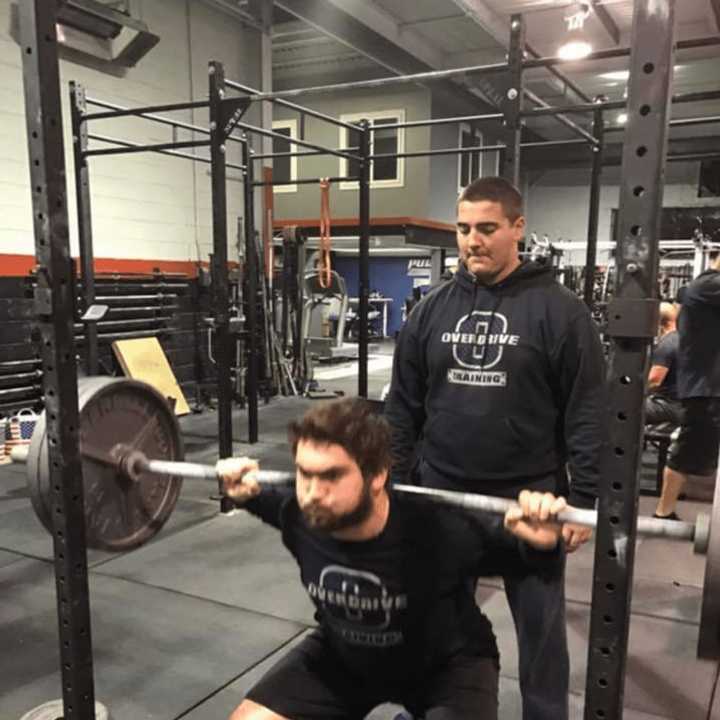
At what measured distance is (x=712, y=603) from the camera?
3.24 ft

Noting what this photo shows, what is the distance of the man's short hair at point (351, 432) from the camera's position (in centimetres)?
135

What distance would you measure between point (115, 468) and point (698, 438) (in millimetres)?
2674

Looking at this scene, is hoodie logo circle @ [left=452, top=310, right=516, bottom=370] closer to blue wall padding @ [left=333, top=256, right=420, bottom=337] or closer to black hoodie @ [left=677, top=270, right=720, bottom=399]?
Answer: black hoodie @ [left=677, top=270, right=720, bottom=399]

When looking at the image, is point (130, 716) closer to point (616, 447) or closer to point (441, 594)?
point (441, 594)

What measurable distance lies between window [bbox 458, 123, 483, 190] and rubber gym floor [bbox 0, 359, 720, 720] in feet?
29.4

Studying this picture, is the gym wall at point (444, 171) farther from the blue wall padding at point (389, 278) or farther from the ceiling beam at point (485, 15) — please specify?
the ceiling beam at point (485, 15)

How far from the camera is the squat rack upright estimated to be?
0.93 metres

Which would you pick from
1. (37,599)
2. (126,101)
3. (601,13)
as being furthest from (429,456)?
(126,101)

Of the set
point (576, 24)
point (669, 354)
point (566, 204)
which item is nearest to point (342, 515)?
point (669, 354)

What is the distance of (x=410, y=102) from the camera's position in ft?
34.7

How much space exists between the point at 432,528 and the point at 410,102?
32.9ft

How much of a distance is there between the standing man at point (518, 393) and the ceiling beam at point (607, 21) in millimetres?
4178

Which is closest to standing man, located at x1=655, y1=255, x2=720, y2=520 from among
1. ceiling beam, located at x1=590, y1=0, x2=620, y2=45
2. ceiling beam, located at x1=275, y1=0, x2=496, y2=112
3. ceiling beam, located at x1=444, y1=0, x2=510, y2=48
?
ceiling beam, located at x1=590, y1=0, x2=620, y2=45

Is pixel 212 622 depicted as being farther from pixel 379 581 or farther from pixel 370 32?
pixel 370 32
